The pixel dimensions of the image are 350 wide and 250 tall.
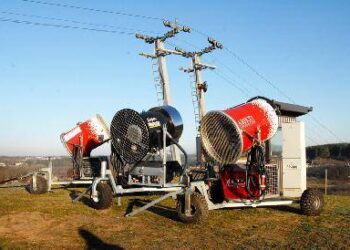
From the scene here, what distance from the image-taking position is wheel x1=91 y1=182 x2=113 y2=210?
11445 millimetres

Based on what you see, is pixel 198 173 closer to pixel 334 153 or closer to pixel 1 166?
pixel 1 166

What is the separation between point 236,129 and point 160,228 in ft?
9.22

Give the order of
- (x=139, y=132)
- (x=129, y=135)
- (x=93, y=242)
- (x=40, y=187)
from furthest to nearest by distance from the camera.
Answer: (x=40, y=187) → (x=129, y=135) → (x=139, y=132) → (x=93, y=242)

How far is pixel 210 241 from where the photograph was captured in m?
8.25

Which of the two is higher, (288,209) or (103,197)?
(103,197)

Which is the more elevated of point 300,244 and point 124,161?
point 124,161

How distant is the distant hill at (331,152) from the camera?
69312mm

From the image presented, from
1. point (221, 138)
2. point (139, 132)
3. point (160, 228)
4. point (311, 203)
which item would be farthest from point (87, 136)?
point (311, 203)

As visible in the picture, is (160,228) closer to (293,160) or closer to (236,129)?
(236,129)

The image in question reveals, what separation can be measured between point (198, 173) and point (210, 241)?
3.93 metres

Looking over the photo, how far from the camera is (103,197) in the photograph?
1145cm

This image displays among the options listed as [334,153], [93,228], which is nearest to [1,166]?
[93,228]

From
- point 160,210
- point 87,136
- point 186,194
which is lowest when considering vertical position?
point 160,210

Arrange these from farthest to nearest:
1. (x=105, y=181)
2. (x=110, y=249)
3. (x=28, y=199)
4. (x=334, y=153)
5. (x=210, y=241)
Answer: (x=334, y=153), (x=28, y=199), (x=105, y=181), (x=210, y=241), (x=110, y=249)
